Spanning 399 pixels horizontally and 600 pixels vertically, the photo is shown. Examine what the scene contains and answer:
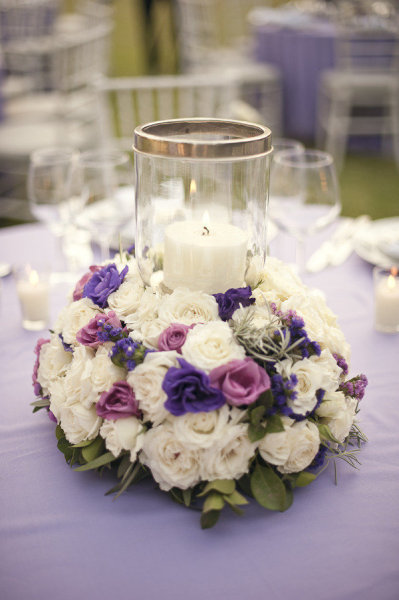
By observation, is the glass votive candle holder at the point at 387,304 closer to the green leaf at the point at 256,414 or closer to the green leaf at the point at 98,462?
the green leaf at the point at 256,414

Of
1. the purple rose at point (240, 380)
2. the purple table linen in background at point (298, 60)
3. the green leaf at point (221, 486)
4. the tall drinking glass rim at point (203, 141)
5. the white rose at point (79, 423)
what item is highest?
the tall drinking glass rim at point (203, 141)

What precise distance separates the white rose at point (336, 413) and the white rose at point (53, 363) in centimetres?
38

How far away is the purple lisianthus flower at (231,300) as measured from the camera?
0.81m

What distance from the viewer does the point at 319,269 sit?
4.84 feet

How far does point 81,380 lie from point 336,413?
13.7 inches

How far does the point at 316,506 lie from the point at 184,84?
6.48 feet

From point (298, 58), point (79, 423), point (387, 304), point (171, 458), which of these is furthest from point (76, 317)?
point (298, 58)

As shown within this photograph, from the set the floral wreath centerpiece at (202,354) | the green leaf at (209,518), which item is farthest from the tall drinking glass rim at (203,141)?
the green leaf at (209,518)

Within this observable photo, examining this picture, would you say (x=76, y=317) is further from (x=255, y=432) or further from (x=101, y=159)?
(x=101, y=159)

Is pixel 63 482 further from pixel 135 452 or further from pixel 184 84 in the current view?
pixel 184 84

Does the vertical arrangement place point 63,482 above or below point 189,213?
below

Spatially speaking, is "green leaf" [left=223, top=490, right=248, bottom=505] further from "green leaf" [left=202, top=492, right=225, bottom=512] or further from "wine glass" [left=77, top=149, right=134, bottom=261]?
"wine glass" [left=77, top=149, right=134, bottom=261]

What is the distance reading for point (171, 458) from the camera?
0.74m

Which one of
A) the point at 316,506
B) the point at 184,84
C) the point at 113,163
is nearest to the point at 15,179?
the point at 184,84
